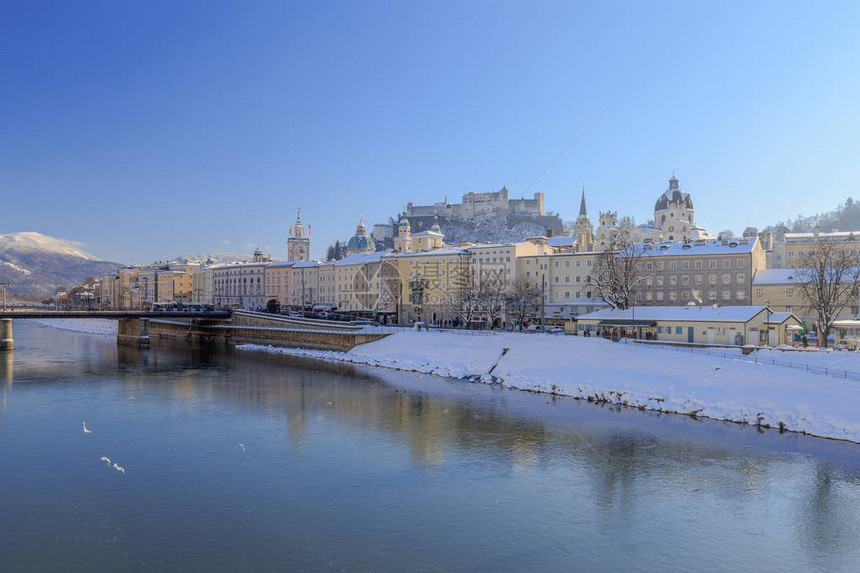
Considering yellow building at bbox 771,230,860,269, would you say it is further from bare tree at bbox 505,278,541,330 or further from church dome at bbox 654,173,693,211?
bare tree at bbox 505,278,541,330

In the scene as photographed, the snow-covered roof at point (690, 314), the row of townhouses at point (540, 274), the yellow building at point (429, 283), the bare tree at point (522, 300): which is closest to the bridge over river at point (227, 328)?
the row of townhouses at point (540, 274)

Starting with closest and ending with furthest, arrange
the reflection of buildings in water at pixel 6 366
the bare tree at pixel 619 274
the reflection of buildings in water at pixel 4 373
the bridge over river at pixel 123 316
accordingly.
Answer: the reflection of buildings in water at pixel 4 373 → the reflection of buildings in water at pixel 6 366 → the bare tree at pixel 619 274 → the bridge over river at pixel 123 316

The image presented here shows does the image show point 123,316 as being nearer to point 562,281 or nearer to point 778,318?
point 562,281

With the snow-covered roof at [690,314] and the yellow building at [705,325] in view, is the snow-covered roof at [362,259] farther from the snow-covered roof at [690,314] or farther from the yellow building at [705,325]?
the yellow building at [705,325]

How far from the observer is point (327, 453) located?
90.4ft

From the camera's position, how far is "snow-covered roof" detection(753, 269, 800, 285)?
7056 cm

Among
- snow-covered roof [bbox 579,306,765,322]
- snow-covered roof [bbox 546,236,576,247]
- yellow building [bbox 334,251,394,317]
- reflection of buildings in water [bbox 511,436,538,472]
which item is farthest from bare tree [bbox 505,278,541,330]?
reflection of buildings in water [bbox 511,436,538,472]

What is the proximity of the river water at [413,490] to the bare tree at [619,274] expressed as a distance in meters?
30.3

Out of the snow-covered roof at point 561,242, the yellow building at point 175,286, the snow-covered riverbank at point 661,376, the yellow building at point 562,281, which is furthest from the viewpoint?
the yellow building at point 175,286

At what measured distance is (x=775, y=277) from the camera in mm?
72188

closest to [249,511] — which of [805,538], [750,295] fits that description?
[805,538]

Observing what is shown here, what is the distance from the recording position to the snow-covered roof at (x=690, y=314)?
51.9 metres

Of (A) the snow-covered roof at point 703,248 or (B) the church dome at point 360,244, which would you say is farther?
(B) the church dome at point 360,244

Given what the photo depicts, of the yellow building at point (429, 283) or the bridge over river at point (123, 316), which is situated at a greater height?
the yellow building at point (429, 283)
